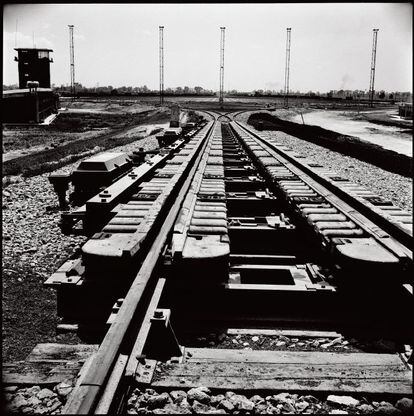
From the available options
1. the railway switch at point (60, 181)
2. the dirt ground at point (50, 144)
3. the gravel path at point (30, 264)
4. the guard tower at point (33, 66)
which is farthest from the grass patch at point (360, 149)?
the guard tower at point (33, 66)

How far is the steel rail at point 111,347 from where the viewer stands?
1.90 metres

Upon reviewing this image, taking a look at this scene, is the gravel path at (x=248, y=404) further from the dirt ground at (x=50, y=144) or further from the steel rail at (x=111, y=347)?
the dirt ground at (x=50, y=144)

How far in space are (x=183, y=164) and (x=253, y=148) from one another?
372cm

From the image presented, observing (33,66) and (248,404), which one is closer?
(248,404)

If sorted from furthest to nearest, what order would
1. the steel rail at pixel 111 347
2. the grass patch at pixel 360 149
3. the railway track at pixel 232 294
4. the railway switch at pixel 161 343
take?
the grass patch at pixel 360 149, the railway switch at pixel 161 343, the railway track at pixel 232 294, the steel rail at pixel 111 347

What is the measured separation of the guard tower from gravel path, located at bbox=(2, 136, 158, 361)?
157ft

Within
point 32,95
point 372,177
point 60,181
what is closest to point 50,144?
point 32,95

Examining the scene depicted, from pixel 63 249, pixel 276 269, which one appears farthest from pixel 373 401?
pixel 63 249

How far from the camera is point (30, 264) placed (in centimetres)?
568

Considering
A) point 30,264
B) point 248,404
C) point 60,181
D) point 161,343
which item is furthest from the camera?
point 60,181

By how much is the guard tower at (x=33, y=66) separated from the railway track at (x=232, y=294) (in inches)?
2063

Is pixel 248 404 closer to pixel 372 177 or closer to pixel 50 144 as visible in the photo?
pixel 372 177

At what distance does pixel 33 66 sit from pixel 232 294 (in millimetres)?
56119

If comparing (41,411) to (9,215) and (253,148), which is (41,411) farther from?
(253,148)
